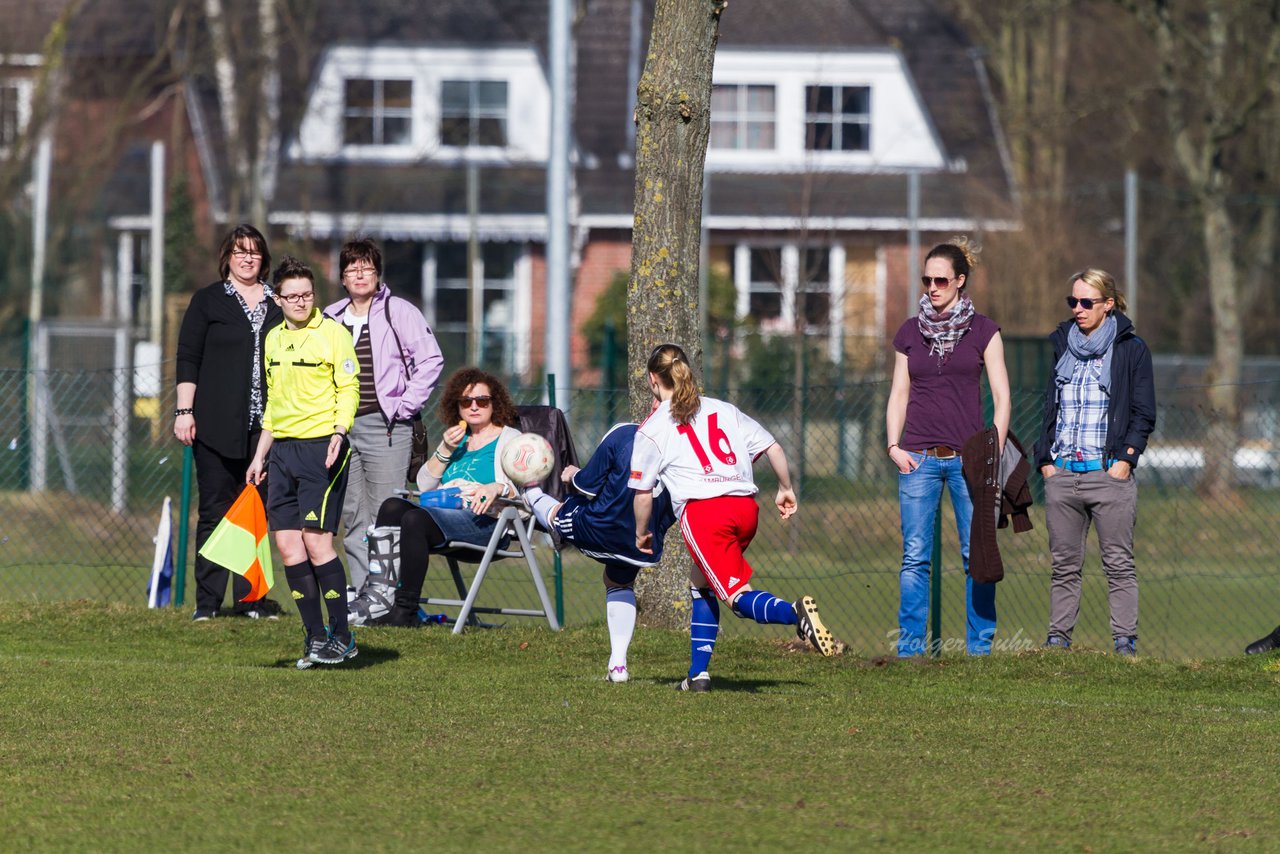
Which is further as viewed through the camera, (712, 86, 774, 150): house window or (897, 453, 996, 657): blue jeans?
(712, 86, 774, 150): house window

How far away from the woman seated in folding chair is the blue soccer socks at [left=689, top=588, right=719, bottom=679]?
2.04 meters

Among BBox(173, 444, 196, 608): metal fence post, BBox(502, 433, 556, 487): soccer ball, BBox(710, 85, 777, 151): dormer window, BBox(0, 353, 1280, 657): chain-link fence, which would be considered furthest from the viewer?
BBox(710, 85, 777, 151): dormer window

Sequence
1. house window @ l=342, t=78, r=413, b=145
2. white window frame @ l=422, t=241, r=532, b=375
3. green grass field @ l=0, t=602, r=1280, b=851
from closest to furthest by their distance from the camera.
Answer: green grass field @ l=0, t=602, r=1280, b=851
white window frame @ l=422, t=241, r=532, b=375
house window @ l=342, t=78, r=413, b=145

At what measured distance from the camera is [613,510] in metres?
8.05

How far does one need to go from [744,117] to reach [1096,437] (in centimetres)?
2256

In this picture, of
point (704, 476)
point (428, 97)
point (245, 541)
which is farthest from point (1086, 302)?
point (428, 97)

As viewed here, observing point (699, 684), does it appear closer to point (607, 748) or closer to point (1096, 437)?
point (607, 748)

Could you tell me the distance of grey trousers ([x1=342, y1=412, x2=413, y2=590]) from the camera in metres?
10.2

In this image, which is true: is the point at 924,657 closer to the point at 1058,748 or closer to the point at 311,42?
the point at 1058,748

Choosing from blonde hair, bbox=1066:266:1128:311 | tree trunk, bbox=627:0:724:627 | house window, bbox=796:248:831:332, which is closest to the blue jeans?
blonde hair, bbox=1066:266:1128:311

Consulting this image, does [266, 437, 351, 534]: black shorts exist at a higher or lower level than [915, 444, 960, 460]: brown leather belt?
lower

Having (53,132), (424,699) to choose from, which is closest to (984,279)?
(53,132)

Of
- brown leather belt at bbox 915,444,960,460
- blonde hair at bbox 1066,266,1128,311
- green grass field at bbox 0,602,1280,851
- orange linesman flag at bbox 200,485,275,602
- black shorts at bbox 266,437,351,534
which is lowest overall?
green grass field at bbox 0,602,1280,851

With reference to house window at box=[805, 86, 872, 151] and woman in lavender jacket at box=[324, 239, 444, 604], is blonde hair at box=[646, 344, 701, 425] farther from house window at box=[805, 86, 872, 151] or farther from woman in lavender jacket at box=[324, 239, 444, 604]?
house window at box=[805, 86, 872, 151]
